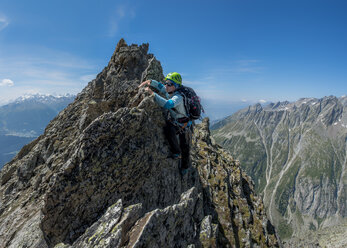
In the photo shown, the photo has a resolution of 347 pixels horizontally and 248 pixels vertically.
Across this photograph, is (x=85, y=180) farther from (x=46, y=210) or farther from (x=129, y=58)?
(x=129, y=58)

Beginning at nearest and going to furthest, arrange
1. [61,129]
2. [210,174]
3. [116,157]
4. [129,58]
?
[116,157] → [210,174] → [61,129] → [129,58]

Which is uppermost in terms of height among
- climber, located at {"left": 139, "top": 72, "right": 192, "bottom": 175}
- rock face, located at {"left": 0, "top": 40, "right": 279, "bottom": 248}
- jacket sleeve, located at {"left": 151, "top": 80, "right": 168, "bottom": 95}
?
jacket sleeve, located at {"left": 151, "top": 80, "right": 168, "bottom": 95}

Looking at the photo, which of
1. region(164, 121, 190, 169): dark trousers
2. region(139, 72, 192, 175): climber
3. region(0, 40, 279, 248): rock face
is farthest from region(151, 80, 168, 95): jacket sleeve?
region(164, 121, 190, 169): dark trousers

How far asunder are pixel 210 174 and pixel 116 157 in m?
14.2

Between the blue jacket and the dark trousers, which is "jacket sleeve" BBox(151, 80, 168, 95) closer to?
the blue jacket

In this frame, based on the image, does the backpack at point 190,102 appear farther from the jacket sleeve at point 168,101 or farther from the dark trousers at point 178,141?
the dark trousers at point 178,141

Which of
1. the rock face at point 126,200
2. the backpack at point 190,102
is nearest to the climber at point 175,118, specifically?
the backpack at point 190,102

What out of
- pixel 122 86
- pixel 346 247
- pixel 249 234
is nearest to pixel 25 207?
pixel 122 86

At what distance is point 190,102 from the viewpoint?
1362 cm

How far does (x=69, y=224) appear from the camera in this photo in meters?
10.1

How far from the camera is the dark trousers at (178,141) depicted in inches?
567

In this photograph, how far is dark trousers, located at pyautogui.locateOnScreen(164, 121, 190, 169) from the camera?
14391 millimetres

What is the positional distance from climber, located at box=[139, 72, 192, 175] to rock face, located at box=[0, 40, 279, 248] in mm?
770

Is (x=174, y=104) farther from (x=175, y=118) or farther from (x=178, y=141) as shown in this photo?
(x=178, y=141)
